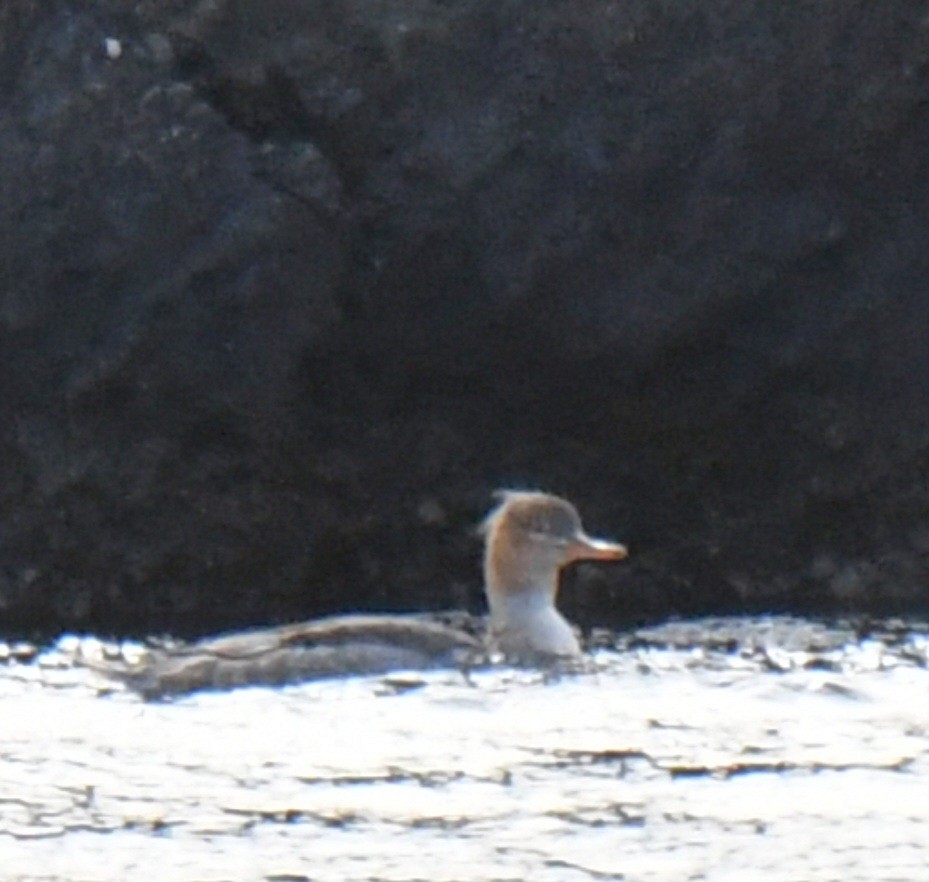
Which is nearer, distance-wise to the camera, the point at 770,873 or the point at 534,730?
the point at 770,873

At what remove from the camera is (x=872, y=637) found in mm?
11664

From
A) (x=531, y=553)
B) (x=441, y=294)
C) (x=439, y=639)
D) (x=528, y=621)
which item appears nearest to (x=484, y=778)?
(x=439, y=639)

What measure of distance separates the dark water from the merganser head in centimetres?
103

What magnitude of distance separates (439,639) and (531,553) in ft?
3.88

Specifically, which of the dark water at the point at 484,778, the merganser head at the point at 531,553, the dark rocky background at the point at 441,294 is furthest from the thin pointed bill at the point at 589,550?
the dark water at the point at 484,778

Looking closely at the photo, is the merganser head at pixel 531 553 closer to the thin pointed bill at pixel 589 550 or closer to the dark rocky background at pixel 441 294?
the thin pointed bill at pixel 589 550

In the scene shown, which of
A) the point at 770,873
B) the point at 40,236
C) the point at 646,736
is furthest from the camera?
the point at 40,236

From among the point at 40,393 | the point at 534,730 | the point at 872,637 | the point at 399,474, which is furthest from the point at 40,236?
the point at 534,730

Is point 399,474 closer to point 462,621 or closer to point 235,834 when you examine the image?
point 462,621

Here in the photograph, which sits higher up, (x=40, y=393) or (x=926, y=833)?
(x=40, y=393)

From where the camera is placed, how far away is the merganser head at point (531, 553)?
1149cm

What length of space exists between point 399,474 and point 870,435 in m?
1.66

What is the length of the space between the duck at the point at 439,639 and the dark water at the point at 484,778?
0.58ft

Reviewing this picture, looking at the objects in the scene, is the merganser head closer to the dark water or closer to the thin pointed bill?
the thin pointed bill
